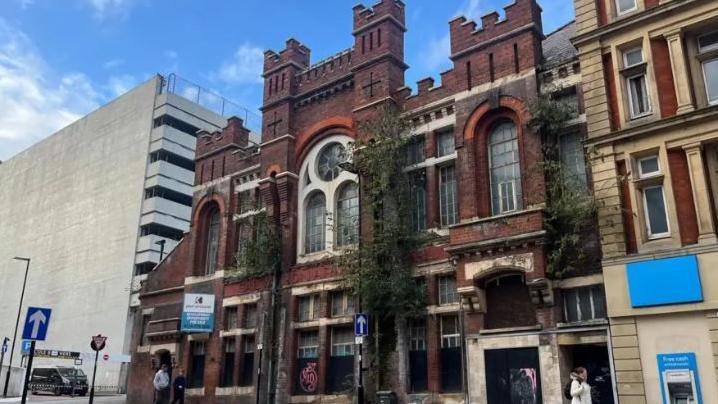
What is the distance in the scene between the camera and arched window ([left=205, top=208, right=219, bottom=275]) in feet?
101

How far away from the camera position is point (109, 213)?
63156 millimetres

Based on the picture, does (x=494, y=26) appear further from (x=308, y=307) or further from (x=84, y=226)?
(x=84, y=226)

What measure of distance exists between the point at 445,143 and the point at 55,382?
3348cm

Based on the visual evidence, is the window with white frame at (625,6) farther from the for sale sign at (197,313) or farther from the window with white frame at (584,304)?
the for sale sign at (197,313)

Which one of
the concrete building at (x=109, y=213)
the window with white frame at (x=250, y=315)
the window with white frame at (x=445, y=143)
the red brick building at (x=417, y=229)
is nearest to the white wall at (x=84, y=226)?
the concrete building at (x=109, y=213)

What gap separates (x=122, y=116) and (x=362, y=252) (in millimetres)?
50056

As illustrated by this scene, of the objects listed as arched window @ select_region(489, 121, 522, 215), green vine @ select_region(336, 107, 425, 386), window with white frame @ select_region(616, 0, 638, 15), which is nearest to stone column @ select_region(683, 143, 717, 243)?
window with white frame @ select_region(616, 0, 638, 15)

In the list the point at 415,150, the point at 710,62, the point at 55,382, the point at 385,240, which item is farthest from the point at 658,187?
the point at 55,382

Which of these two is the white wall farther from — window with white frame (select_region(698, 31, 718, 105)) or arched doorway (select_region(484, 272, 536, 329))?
window with white frame (select_region(698, 31, 718, 105))

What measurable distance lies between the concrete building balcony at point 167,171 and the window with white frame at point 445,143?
41948mm

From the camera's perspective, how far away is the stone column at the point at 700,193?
15.9 metres

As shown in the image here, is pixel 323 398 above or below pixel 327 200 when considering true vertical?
below

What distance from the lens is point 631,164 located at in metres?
17.7

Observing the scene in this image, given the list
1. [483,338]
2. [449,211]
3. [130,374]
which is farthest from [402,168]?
[130,374]
